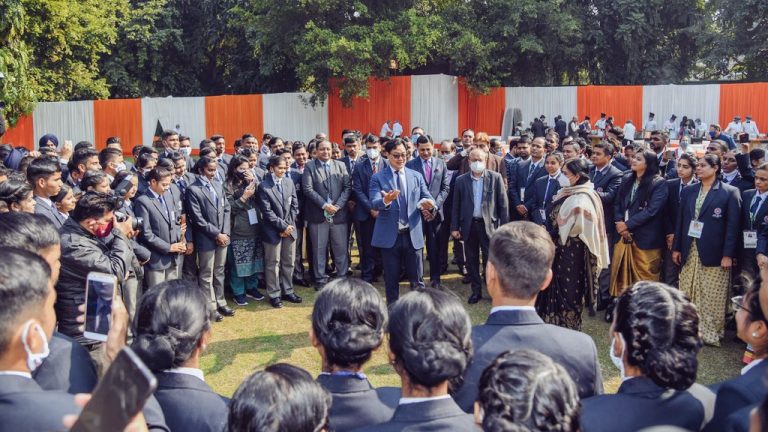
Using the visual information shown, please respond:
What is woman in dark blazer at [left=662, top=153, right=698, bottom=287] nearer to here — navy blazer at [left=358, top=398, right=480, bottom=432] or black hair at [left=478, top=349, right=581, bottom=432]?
navy blazer at [left=358, top=398, right=480, bottom=432]

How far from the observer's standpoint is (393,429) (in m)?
2.03

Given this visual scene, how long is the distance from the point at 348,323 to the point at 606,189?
5.24m

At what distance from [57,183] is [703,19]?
26.8 meters

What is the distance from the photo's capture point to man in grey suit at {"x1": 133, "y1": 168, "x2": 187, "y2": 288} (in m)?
5.87

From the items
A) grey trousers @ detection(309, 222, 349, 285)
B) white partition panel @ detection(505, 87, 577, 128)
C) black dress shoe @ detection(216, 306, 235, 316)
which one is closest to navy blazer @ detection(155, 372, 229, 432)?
black dress shoe @ detection(216, 306, 235, 316)

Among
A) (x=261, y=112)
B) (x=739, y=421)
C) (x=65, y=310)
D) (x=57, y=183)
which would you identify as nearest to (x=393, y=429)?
(x=739, y=421)

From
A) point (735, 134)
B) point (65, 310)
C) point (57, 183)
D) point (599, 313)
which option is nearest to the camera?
point (65, 310)

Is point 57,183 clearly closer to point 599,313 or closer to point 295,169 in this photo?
point 295,169

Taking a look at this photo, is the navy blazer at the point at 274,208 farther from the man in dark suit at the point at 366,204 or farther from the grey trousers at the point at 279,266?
the man in dark suit at the point at 366,204

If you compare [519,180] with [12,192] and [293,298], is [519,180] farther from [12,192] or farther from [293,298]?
[12,192]

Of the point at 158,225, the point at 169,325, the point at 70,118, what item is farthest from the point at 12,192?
the point at 70,118

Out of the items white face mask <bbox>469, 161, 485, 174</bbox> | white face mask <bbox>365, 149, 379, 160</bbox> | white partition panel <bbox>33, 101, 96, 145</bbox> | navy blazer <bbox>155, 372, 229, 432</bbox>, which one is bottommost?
navy blazer <bbox>155, 372, 229, 432</bbox>

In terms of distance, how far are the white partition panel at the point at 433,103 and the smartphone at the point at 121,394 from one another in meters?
22.4

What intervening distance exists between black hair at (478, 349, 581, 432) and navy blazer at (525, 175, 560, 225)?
5238 millimetres
